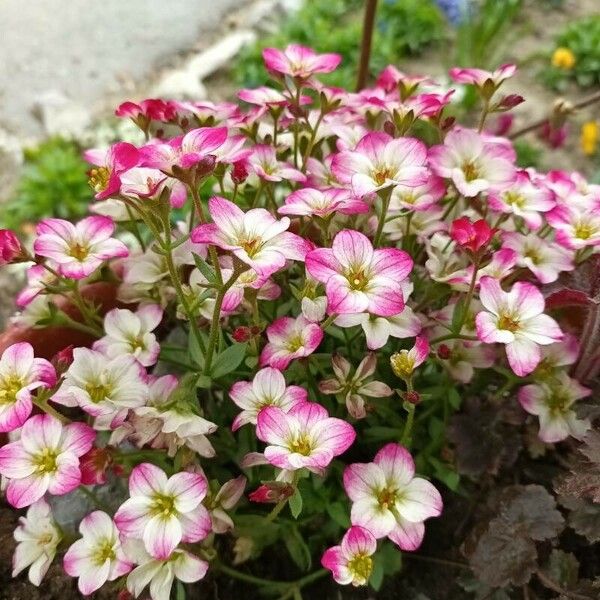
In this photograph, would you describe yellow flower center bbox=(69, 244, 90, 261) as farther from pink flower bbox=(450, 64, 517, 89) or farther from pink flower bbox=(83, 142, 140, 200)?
pink flower bbox=(450, 64, 517, 89)

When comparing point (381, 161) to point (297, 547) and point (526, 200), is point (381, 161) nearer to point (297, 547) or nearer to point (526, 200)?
point (526, 200)

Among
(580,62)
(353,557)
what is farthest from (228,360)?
(580,62)

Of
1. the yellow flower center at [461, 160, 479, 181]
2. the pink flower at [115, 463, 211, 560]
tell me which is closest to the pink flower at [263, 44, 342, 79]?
the yellow flower center at [461, 160, 479, 181]

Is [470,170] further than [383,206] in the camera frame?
Yes

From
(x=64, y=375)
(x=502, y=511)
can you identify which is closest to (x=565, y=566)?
(x=502, y=511)

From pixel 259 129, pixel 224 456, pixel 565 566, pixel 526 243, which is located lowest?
pixel 565 566

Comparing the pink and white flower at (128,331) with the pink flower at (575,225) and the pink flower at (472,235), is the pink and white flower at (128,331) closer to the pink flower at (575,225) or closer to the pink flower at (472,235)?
the pink flower at (472,235)

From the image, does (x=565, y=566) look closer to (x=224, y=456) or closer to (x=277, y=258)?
(x=224, y=456)
